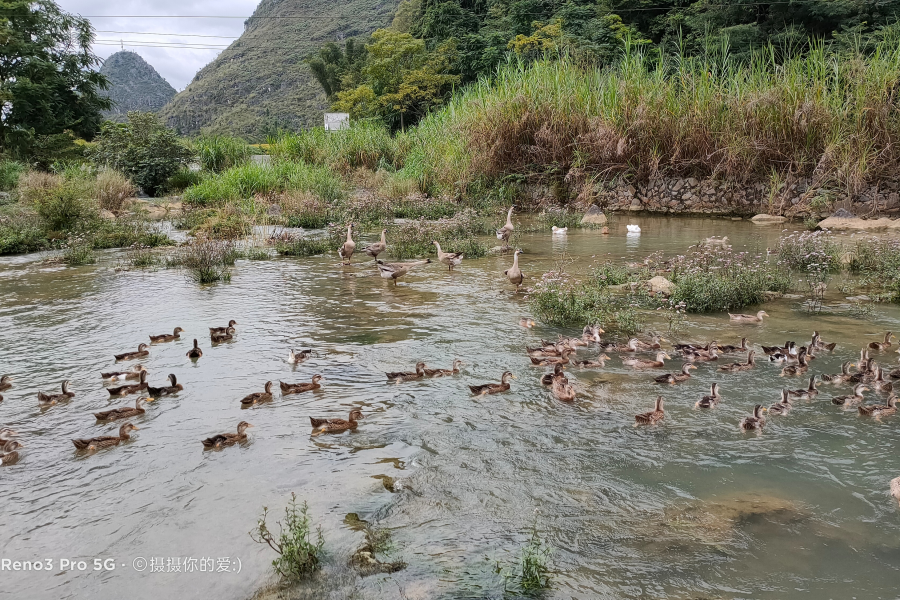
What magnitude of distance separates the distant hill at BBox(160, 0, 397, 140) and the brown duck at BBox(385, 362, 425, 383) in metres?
69.1

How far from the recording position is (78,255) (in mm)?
14250

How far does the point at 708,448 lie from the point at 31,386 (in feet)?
22.6

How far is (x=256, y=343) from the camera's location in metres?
8.51

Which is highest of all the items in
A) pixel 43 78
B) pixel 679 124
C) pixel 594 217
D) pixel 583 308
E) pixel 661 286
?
pixel 43 78

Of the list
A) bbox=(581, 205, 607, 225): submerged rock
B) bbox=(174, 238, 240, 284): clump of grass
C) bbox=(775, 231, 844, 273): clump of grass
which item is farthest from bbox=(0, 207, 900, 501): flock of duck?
bbox=(581, 205, 607, 225): submerged rock

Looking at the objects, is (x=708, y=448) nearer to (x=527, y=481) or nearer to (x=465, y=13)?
(x=527, y=481)

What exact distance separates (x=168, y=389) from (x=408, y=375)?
2556mm

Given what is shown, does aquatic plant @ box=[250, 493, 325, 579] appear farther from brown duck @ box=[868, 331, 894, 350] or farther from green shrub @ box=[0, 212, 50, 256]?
green shrub @ box=[0, 212, 50, 256]

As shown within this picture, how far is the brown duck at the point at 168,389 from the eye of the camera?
21.8 ft

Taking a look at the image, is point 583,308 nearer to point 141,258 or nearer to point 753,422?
→ point 753,422

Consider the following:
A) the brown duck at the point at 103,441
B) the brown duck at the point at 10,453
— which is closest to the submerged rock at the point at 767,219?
the brown duck at the point at 103,441

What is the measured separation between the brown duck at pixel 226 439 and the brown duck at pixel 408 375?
1794 millimetres

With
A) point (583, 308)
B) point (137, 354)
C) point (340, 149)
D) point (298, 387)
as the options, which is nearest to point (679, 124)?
point (583, 308)

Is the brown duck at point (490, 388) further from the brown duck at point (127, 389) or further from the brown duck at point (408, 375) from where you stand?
the brown duck at point (127, 389)
